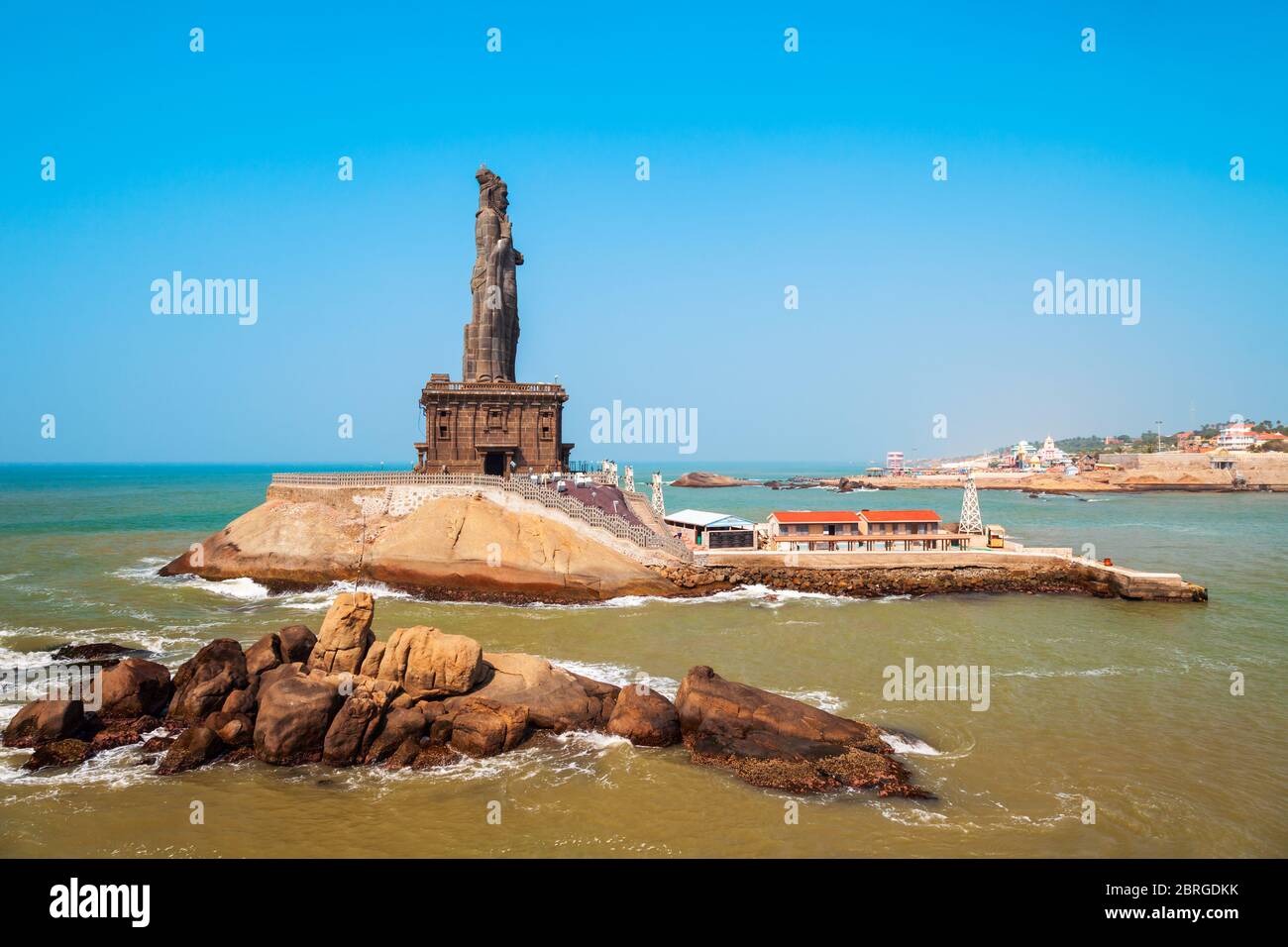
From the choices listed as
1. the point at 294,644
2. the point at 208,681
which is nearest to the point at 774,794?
the point at 294,644

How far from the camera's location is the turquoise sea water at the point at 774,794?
12.7 meters

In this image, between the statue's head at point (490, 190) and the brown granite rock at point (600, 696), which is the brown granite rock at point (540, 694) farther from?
the statue's head at point (490, 190)

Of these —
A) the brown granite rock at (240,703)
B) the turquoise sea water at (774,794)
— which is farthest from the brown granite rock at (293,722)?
the turquoise sea water at (774,794)

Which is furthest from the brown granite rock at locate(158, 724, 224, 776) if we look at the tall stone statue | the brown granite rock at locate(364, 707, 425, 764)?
the tall stone statue

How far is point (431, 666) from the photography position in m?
17.6

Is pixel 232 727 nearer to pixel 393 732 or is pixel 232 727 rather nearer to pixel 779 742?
pixel 393 732

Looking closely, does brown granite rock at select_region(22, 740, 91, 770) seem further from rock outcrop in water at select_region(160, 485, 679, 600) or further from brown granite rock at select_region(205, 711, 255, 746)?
rock outcrop in water at select_region(160, 485, 679, 600)

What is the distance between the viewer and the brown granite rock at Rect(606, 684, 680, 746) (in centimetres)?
1667

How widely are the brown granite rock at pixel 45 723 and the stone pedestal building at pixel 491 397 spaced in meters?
25.9

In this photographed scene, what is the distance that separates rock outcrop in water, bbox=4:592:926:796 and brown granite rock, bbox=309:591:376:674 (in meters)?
0.04
